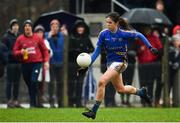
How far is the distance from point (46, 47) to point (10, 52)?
94cm

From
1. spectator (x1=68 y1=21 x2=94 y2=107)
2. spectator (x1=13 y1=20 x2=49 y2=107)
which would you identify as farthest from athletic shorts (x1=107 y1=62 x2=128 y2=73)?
spectator (x1=68 y1=21 x2=94 y2=107)

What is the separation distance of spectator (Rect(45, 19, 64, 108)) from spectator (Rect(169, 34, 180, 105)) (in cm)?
287

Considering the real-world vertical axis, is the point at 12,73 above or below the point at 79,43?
below

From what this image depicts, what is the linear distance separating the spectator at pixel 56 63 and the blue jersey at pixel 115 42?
5237 mm

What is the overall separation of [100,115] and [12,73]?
4416 millimetres

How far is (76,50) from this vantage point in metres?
23.4

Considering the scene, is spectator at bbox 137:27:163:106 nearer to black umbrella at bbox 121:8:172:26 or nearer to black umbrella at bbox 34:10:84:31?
black umbrella at bbox 121:8:172:26

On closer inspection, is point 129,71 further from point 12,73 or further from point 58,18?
point 12,73

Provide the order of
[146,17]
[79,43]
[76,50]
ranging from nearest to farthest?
[79,43]
[76,50]
[146,17]

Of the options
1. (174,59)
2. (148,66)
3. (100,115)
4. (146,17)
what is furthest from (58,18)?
(100,115)

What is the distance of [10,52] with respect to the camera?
22766 mm

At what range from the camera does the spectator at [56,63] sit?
23203mm

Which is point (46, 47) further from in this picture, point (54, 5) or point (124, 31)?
point (54, 5)

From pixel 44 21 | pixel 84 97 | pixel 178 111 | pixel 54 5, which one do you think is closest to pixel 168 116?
pixel 178 111
